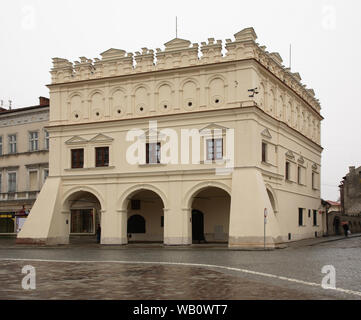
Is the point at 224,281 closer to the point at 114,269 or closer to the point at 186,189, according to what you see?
the point at 114,269

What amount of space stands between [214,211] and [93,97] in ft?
38.3

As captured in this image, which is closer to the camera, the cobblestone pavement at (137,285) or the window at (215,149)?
the cobblestone pavement at (137,285)

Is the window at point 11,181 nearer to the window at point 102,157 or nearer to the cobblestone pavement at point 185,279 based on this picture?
the window at point 102,157

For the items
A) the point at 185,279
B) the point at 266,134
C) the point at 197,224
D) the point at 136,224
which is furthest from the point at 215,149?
the point at 185,279

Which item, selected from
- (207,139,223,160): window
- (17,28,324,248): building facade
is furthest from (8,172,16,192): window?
(207,139,223,160): window

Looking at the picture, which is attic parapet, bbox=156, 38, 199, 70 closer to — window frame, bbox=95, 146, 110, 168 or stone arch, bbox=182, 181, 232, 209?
window frame, bbox=95, 146, 110, 168

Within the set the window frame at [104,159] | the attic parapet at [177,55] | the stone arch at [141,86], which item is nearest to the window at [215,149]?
the attic parapet at [177,55]

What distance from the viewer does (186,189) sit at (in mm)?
35219

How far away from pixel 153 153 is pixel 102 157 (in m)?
4.02

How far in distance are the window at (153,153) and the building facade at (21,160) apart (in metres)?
12.3

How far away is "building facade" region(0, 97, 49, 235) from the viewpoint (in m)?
46.0

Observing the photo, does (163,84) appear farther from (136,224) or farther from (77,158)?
(136,224)

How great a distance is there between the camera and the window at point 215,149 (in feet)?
114
